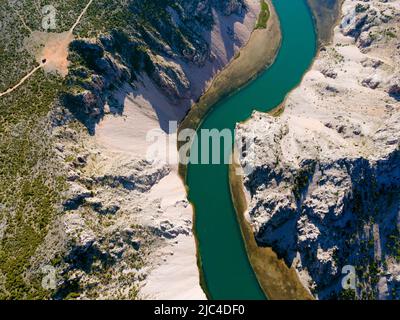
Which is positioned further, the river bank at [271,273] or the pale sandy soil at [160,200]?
the river bank at [271,273]

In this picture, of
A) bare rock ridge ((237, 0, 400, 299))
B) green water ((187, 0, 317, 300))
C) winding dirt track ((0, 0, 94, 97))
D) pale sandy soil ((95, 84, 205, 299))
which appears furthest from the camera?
winding dirt track ((0, 0, 94, 97))

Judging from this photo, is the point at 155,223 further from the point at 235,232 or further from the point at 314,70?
the point at 314,70

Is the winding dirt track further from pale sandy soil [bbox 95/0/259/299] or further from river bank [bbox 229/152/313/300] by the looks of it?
river bank [bbox 229/152/313/300]

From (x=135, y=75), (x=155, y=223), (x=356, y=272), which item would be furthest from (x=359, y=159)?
(x=135, y=75)

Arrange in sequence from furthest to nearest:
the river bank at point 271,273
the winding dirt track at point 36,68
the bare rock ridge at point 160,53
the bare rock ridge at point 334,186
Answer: the bare rock ridge at point 160,53
the winding dirt track at point 36,68
the river bank at point 271,273
the bare rock ridge at point 334,186

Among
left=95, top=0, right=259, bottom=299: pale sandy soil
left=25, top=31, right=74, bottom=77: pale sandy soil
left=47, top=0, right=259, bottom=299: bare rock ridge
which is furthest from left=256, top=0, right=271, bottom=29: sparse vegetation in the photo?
left=25, top=31, right=74, bottom=77: pale sandy soil

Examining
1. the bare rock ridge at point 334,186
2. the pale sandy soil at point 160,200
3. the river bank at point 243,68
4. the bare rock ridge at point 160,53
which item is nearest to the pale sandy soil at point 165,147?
the pale sandy soil at point 160,200

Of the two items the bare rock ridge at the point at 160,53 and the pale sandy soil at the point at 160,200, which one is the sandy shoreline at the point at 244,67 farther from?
the pale sandy soil at the point at 160,200
